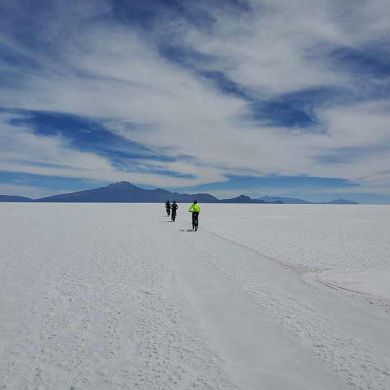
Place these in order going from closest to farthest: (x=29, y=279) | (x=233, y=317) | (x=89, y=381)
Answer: (x=89, y=381), (x=233, y=317), (x=29, y=279)

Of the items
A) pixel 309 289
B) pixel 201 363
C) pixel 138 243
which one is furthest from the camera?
pixel 138 243

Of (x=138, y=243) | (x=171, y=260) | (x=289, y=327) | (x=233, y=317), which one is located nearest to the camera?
(x=289, y=327)

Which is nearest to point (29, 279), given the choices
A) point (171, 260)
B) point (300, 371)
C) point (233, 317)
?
point (171, 260)

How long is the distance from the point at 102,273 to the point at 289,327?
251 inches

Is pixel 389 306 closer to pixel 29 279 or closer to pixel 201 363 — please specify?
pixel 201 363

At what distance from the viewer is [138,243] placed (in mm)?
17609

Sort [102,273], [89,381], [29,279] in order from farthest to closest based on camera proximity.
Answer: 1. [102,273]
2. [29,279]
3. [89,381]

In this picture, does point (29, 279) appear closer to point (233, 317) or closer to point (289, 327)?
point (233, 317)

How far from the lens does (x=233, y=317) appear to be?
666 cm

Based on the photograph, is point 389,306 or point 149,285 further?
point 149,285

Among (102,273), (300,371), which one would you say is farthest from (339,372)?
(102,273)

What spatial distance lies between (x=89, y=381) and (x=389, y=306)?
6.16 m

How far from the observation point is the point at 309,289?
8961 millimetres

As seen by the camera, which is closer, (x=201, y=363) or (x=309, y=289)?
(x=201, y=363)
